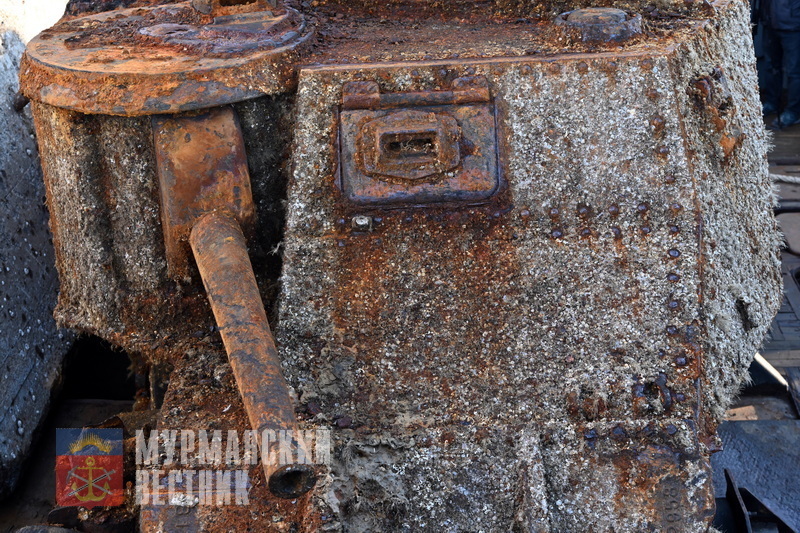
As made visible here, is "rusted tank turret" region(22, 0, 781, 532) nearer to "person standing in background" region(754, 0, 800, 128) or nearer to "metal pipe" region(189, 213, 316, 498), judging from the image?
"metal pipe" region(189, 213, 316, 498)

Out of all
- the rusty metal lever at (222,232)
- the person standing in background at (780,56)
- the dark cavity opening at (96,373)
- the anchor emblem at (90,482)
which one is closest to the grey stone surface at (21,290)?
the dark cavity opening at (96,373)

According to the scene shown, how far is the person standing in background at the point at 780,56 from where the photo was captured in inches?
238

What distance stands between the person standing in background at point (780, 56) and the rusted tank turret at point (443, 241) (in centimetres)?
393

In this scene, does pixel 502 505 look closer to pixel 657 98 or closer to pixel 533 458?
pixel 533 458

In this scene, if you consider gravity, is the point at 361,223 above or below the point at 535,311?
above

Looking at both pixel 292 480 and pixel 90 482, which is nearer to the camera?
pixel 292 480

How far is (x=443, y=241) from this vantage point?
2.21 metres

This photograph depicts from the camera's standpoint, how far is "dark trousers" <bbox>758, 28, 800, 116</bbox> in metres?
6.11

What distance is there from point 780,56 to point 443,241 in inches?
200

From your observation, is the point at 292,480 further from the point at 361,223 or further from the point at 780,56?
the point at 780,56

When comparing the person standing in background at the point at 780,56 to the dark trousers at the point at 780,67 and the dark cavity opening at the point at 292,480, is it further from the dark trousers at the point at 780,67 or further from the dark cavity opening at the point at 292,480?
the dark cavity opening at the point at 292,480

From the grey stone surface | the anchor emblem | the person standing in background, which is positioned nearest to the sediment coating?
the anchor emblem

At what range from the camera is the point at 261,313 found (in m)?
1.93

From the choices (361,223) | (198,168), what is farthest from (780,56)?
(198,168)
